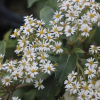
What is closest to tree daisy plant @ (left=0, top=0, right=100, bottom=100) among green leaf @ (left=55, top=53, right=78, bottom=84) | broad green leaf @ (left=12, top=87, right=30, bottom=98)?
green leaf @ (left=55, top=53, right=78, bottom=84)

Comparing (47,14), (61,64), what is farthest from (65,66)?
(47,14)

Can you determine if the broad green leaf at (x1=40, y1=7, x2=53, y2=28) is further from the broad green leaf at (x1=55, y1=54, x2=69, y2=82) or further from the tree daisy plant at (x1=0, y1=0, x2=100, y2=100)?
the broad green leaf at (x1=55, y1=54, x2=69, y2=82)

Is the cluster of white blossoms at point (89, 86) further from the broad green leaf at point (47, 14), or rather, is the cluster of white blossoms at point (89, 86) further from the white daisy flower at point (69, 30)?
the broad green leaf at point (47, 14)

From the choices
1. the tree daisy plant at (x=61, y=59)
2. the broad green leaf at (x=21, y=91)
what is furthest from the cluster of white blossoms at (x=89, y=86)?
the broad green leaf at (x=21, y=91)

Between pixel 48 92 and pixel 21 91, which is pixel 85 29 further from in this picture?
pixel 21 91

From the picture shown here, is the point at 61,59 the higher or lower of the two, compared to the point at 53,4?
lower

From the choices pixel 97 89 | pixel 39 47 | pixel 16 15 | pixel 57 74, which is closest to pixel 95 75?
pixel 97 89

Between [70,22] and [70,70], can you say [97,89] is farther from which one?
[70,22]

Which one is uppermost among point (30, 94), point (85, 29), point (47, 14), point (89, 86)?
point (47, 14)
